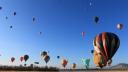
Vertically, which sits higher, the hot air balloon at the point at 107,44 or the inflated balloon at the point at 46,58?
the inflated balloon at the point at 46,58

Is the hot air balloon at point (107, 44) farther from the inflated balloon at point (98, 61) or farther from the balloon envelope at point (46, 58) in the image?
the balloon envelope at point (46, 58)

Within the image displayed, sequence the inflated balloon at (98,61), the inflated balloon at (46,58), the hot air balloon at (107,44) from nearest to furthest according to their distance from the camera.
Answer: the hot air balloon at (107,44)
the inflated balloon at (98,61)
the inflated balloon at (46,58)

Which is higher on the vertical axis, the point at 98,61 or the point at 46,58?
the point at 46,58

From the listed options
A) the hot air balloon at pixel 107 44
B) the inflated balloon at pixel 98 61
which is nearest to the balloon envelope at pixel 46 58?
the inflated balloon at pixel 98 61

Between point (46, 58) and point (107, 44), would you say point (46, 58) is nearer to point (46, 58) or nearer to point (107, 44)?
point (46, 58)

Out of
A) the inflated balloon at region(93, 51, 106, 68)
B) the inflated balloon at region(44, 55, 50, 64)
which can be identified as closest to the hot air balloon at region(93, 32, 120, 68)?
the inflated balloon at region(93, 51, 106, 68)

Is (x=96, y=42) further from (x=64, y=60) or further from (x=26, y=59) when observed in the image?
(x=64, y=60)

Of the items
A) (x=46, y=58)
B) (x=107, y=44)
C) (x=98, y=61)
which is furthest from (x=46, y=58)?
(x=107, y=44)

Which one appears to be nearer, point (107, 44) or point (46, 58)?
point (107, 44)

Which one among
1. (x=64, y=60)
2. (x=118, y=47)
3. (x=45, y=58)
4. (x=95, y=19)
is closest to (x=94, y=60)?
(x=95, y=19)

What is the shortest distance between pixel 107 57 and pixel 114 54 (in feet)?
4.68

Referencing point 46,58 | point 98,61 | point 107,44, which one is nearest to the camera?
point 107,44

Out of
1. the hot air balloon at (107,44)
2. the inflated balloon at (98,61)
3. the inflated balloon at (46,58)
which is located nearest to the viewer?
the hot air balloon at (107,44)

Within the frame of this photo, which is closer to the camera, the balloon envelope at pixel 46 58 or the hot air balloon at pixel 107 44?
the hot air balloon at pixel 107 44
